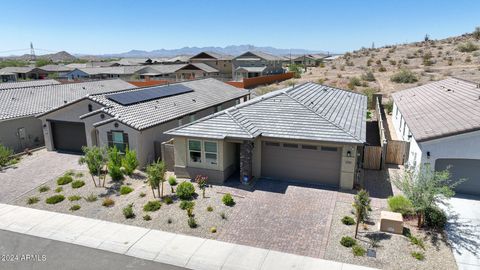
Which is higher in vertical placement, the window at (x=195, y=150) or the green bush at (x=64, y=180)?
the window at (x=195, y=150)

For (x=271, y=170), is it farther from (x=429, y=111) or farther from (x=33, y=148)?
(x=33, y=148)

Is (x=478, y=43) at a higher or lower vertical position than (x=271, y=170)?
higher

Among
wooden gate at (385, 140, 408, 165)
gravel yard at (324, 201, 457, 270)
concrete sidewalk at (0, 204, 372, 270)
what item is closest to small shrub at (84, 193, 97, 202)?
concrete sidewalk at (0, 204, 372, 270)

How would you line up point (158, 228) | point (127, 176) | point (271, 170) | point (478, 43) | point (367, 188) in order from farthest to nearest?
point (478, 43) < point (127, 176) < point (271, 170) < point (367, 188) < point (158, 228)

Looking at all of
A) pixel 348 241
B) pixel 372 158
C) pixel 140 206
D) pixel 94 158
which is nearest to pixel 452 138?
Answer: pixel 372 158

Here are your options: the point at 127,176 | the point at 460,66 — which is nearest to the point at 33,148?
the point at 127,176

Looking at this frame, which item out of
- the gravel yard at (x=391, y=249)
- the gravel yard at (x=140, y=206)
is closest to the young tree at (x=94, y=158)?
the gravel yard at (x=140, y=206)

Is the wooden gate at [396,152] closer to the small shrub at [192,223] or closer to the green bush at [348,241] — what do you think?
the green bush at [348,241]
